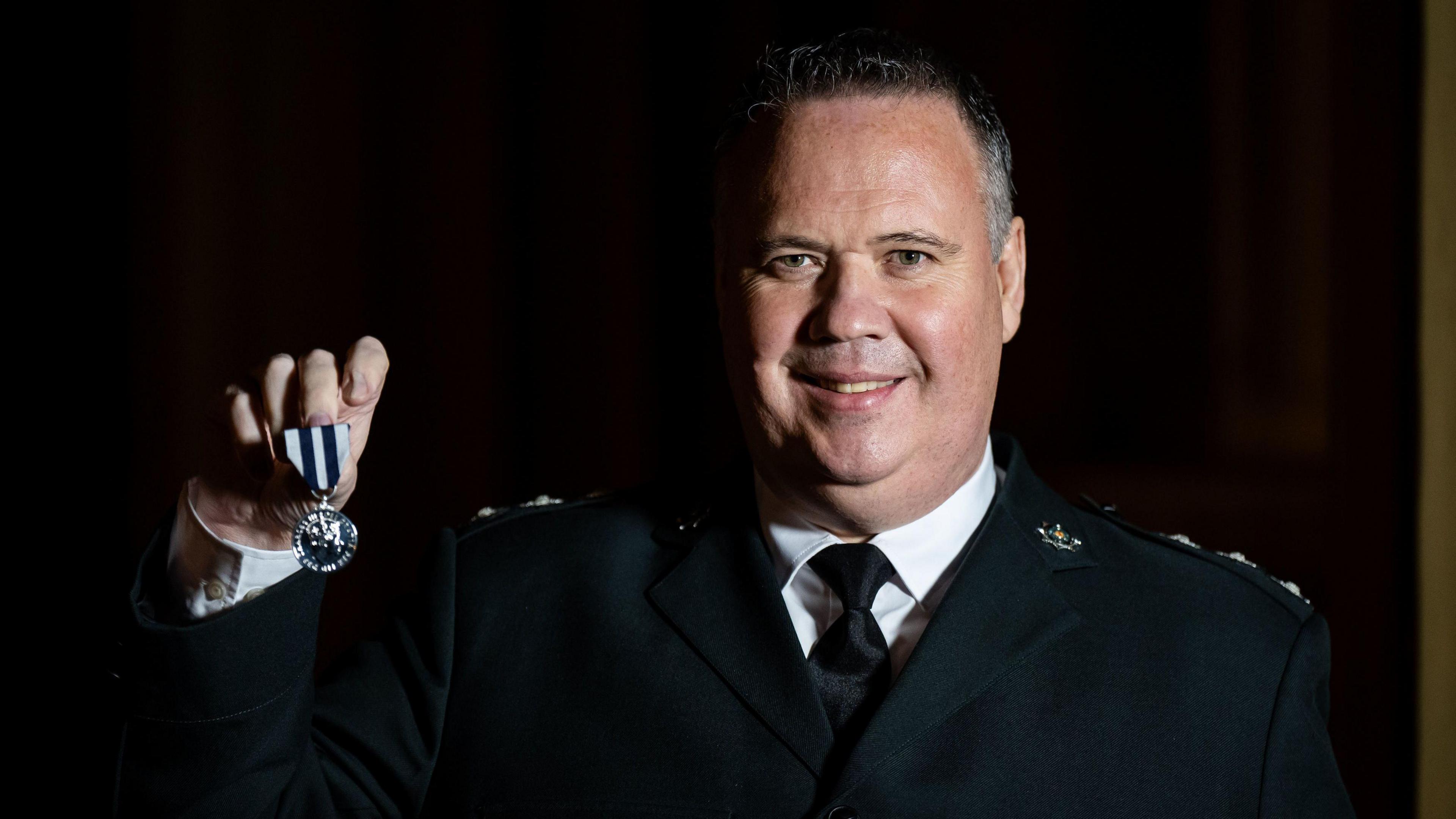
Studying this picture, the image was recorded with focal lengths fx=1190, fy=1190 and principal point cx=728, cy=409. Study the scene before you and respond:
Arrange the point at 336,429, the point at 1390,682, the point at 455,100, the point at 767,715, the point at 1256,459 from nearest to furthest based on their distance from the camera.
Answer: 1. the point at 336,429
2. the point at 767,715
3. the point at 1390,682
4. the point at 1256,459
5. the point at 455,100

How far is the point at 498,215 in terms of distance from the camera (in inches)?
90.5

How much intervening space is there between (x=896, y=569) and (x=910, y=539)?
1.6 inches

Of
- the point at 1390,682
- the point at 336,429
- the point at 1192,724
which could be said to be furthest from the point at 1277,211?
the point at 336,429

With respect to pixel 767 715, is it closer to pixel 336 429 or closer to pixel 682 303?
pixel 336 429

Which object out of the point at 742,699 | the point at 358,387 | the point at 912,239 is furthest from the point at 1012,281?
the point at 358,387

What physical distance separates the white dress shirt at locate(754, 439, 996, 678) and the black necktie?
2 cm

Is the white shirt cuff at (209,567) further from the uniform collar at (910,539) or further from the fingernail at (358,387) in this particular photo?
the uniform collar at (910,539)

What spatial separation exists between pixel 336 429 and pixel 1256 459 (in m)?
1.55

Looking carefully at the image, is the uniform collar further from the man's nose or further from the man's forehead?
the man's forehead

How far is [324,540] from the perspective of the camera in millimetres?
976

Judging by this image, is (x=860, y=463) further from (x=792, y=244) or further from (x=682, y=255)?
(x=682, y=255)

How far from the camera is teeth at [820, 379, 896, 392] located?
1286mm

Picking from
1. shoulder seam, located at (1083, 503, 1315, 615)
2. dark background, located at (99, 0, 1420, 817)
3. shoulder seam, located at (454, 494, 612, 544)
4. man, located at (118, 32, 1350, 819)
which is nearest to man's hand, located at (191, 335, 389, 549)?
man, located at (118, 32, 1350, 819)

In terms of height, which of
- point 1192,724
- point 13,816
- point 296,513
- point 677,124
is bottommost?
point 13,816
